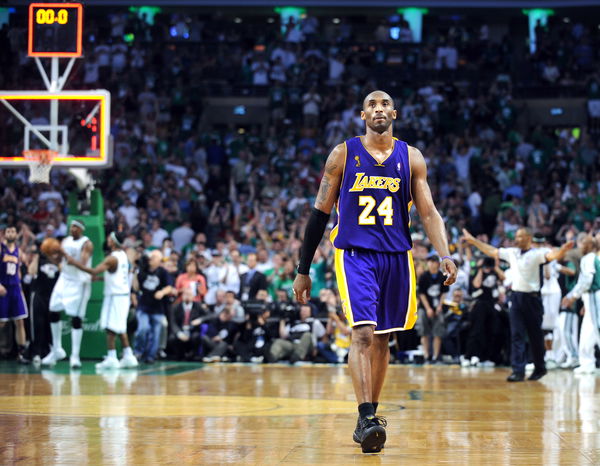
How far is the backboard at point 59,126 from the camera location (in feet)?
57.8

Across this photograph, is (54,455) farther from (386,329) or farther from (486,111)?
(486,111)

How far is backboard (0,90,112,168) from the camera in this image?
1762 cm

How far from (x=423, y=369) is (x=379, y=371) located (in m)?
9.42

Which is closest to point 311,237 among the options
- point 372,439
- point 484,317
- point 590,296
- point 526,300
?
point 372,439

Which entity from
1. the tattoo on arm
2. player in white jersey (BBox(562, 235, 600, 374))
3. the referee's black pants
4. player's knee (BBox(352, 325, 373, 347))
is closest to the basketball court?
the referee's black pants

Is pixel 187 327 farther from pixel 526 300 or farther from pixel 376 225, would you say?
pixel 376 225

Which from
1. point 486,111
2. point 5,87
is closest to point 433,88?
point 486,111

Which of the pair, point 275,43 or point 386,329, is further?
point 275,43

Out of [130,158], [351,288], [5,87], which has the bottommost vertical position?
[351,288]

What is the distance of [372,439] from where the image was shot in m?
7.17

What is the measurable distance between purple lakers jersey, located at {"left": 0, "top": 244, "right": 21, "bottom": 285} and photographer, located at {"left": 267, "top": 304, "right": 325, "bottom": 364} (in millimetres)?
4637

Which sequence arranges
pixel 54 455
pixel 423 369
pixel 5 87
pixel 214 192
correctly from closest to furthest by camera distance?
pixel 54 455 → pixel 423 369 → pixel 214 192 → pixel 5 87

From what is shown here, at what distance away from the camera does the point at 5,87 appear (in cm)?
2838

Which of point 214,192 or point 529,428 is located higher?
point 214,192
